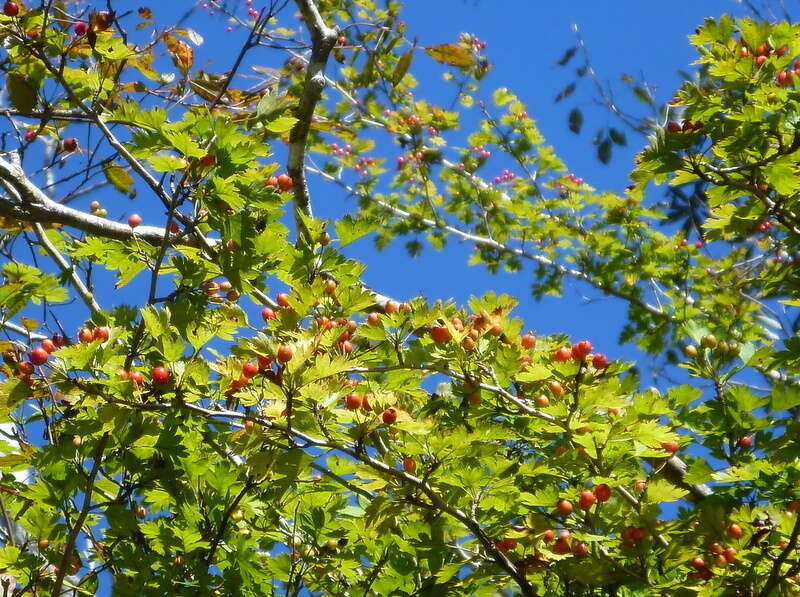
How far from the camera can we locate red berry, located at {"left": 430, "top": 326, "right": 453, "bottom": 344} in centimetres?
193

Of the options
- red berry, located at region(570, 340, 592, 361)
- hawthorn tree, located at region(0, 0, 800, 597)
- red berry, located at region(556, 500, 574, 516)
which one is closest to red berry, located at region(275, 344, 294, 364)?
hawthorn tree, located at region(0, 0, 800, 597)

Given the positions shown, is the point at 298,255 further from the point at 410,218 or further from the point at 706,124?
the point at 410,218

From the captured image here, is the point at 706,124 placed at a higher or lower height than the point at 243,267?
higher

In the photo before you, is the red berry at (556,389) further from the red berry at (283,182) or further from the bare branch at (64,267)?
the bare branch at (64,267)

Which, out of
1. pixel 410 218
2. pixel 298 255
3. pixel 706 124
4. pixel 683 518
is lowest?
pixel 683 518

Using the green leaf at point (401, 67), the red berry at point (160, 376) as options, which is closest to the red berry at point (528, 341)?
the red berry at point (160, 376)

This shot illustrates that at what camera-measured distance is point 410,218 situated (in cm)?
710

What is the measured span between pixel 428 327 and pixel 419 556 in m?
0.62

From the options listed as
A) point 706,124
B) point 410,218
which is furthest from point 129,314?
point 410,218

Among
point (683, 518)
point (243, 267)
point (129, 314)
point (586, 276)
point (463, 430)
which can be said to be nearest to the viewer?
point (463, 430)

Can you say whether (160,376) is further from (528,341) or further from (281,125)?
(528,341)

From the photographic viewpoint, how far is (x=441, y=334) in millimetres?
1935

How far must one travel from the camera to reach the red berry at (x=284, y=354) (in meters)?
1.64

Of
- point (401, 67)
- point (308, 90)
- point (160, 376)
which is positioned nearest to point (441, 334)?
point (160, 376)
